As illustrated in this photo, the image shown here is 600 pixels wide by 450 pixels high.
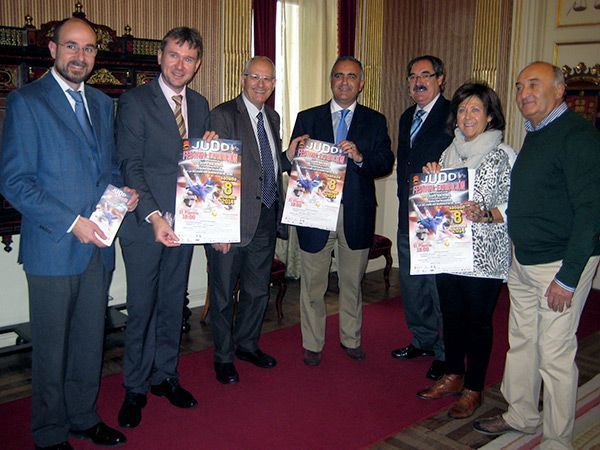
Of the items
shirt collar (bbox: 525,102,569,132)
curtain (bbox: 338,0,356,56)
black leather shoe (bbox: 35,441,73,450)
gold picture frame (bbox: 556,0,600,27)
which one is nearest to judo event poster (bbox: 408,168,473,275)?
shirt collar (bbox: 525,102,569,132)

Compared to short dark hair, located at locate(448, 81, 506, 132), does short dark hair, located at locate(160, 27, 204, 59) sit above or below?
above

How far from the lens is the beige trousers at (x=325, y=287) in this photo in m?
3.70

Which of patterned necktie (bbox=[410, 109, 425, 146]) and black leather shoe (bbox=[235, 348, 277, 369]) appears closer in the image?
patterned necktie (bbox=[410, 109, 425, 146])

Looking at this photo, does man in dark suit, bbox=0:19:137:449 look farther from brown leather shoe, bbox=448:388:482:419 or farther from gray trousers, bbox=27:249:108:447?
brown leather shoe, bbox=448:388:482:419

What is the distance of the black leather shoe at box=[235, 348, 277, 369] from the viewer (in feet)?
12.4

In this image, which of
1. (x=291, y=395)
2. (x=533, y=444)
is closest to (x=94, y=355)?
(x=291, y=395)

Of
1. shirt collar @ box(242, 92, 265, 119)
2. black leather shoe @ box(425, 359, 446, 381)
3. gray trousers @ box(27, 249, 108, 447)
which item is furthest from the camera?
black leather shoe @ box(425, 359, 446, 381)

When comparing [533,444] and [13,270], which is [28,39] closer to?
[13,270]

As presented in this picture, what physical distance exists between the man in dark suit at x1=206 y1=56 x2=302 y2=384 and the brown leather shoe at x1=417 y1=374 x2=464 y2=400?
988 mm

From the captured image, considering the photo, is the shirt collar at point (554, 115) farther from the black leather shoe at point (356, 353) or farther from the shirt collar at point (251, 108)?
the black leather shoe at point (356, 353)

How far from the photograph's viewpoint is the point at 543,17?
593 centimetres

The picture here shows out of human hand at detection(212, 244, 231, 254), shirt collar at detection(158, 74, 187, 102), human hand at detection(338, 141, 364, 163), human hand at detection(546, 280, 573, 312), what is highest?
shirt collar at detection(158, 74, 187, 102)

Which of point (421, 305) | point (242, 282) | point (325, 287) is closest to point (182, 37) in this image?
point (242, 282)

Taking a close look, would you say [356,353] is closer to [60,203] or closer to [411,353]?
[411,353]
